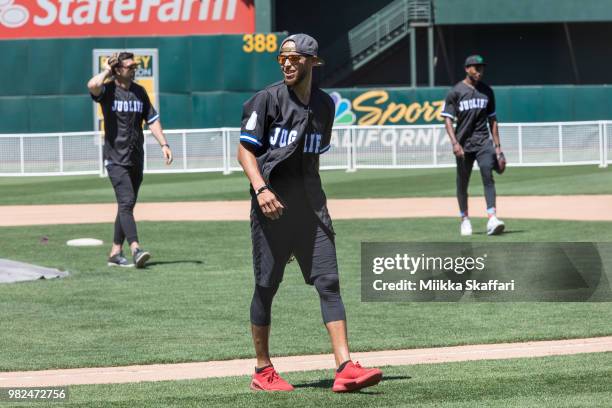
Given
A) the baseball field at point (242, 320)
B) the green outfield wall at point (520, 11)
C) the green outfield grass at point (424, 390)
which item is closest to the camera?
the green outfield grass at point (424, 390)

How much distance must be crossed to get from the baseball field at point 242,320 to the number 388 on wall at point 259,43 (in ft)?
68.5

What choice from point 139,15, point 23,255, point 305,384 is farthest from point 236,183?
point 305,384

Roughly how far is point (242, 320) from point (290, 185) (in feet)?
11.0

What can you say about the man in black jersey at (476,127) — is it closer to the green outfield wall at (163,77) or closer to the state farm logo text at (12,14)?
the green outfield wall at (163,77)

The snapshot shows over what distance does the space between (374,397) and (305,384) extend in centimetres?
72

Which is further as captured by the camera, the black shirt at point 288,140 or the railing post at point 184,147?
the railing post at point 184,147

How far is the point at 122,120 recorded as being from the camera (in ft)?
44.5

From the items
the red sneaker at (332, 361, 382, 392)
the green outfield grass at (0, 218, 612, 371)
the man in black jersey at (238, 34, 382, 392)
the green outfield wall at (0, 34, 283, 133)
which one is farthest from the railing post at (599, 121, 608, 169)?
the red sneaker at (332, 361, 382, 392)

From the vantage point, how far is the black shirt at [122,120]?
13492 mm

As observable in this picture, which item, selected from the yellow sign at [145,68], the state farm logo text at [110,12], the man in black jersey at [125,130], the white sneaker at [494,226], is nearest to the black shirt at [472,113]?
the white sneaker at [494,226]

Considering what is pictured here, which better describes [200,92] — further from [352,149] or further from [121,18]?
[352,149]

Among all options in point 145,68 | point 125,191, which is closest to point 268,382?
point 125,191

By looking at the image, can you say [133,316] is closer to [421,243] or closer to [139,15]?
[421,243]

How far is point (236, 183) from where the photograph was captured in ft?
92.5
